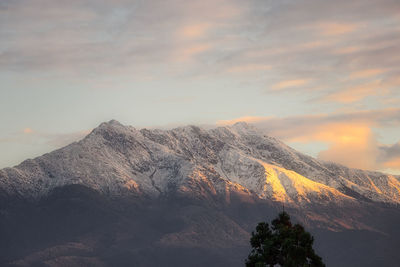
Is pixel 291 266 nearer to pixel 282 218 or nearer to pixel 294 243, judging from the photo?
pixel 294 243

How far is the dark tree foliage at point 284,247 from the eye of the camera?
12362 centimetres

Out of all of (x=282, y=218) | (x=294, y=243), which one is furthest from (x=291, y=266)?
(x=282, y=218)

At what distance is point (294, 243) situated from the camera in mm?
124438

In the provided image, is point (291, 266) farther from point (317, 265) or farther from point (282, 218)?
point (282, 218)

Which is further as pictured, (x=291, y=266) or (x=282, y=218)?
(x=282, y=218)

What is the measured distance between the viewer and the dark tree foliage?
124 meters

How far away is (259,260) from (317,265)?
911 cm

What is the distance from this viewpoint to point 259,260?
419 feet

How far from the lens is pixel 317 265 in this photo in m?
124

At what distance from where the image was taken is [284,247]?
125188 millimetres

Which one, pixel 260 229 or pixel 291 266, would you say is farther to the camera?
pixel 260 229

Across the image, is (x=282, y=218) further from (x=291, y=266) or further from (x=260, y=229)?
(x=291, y=266)

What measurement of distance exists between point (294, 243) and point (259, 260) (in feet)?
21.9

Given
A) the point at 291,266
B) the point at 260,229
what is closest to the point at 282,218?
the point at 260,229
